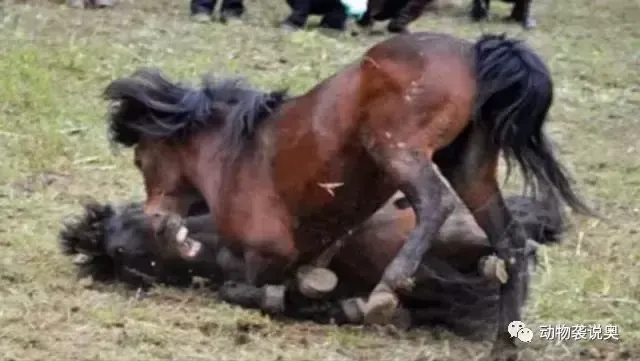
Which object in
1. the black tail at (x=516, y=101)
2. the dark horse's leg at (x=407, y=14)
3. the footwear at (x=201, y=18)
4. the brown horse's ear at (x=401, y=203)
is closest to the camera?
the black tail at (x=516, y=101)

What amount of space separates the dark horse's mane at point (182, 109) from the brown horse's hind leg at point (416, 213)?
0.61 m

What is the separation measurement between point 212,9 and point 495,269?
22.5 ft

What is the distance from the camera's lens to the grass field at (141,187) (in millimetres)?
4312

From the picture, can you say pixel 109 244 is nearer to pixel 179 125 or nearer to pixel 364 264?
pixel 179 125

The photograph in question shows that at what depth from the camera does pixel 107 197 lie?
621 centimetres

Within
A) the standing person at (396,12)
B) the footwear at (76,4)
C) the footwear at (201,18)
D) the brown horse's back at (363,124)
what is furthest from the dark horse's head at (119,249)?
the standing person at (396,12)

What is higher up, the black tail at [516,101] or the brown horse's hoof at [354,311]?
the black tail at [516,101]

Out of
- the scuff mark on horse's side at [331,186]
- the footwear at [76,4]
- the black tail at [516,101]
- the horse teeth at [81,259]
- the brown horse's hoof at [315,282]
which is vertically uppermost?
the black tail at [516,101]

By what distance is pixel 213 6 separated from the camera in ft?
35.7

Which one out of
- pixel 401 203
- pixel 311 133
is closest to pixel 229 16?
pixel 401 203

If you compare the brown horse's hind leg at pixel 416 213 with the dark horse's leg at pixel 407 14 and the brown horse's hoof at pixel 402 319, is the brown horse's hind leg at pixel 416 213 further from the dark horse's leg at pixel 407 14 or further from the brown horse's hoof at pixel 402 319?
the dark horse's leg at pixel 407 14

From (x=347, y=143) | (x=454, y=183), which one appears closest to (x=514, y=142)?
(x=454, y=183)

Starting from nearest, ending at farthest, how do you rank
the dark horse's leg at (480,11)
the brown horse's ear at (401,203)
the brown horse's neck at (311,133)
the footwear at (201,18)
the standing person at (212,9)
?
the brown horse's neck at (311,133) < the brown horse's ear at (401,203) < the footwear at (201,18) < the standing person at (212,9) < the dark horse's leg at (480,11)

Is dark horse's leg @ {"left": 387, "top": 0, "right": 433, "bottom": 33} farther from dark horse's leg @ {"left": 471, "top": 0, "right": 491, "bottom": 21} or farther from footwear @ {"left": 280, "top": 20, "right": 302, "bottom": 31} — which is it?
dark horse's leg @ {"left": 471, "top": 0, "right": 491, "bottom": 21}
